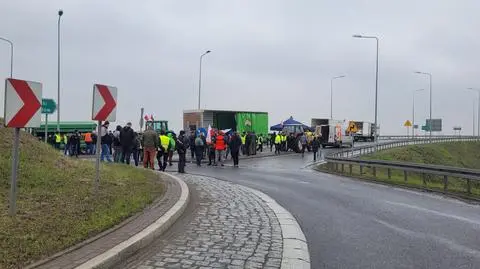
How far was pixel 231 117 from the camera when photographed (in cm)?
Result: 3997

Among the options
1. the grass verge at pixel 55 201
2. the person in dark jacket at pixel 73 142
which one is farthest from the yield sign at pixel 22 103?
the person in dark jacket at pixel 73 142

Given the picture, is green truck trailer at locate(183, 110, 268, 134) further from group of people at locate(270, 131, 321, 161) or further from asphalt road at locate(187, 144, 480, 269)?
asphalt road at locate(187, 144, 480, 269)

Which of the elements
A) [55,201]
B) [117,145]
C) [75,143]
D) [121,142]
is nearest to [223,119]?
[75,143]

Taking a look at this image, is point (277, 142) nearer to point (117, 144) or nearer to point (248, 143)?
point (248, 143)

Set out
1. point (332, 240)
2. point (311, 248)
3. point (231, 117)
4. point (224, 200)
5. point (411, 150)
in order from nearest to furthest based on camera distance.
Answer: point (311, 248) → point (332, 240) → point (224, 200) → point (231, 117) → point (411, 150)

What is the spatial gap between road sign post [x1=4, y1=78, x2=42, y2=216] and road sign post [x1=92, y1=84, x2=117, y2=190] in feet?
6.48

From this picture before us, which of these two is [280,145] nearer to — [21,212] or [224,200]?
[224,200]

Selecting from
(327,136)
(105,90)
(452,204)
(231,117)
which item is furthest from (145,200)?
(327,136)

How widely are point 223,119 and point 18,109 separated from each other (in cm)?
3241

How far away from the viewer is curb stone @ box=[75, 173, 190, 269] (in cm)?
580

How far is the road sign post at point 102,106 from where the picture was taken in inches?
397

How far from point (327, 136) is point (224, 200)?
143 feet

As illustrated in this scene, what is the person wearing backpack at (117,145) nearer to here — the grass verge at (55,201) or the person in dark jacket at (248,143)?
the grass verge at (55,201)

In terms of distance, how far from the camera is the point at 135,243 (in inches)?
265
